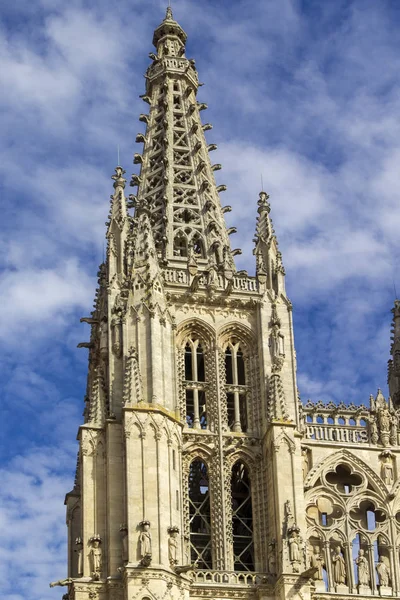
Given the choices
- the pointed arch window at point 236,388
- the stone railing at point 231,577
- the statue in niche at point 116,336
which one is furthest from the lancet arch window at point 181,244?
the stone railing at point 231,577

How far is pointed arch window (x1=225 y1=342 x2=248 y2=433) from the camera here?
55.0m

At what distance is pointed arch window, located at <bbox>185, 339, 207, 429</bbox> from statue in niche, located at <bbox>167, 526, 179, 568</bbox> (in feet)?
16.2

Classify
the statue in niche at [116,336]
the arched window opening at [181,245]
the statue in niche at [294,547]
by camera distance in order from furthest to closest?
1. the arched window opening at [181,245]
2. the statue in niche at [116,336]
3. the statue in niche at [294,547]

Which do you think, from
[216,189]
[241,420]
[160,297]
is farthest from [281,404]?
[216,189]

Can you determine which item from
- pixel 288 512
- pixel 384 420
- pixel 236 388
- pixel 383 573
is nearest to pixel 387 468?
pixel 384 420

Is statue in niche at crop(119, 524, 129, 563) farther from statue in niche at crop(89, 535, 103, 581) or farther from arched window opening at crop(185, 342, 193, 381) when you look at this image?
arched window opening at crop(185, 342, 193, 381)

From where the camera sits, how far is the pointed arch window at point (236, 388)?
55.0 meters

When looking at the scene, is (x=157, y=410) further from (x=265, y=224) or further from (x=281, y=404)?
(x=265, y=224)

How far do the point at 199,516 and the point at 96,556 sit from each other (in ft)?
14.4

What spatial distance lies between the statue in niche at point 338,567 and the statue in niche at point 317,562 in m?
0.39

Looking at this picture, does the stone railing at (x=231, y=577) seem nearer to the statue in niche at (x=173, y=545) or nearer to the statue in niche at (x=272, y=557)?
the statue in niche at (x=272, y=557)

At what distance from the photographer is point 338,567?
53.0 meters

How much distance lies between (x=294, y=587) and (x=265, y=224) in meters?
14.2

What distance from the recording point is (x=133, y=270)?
55688 millimetres
